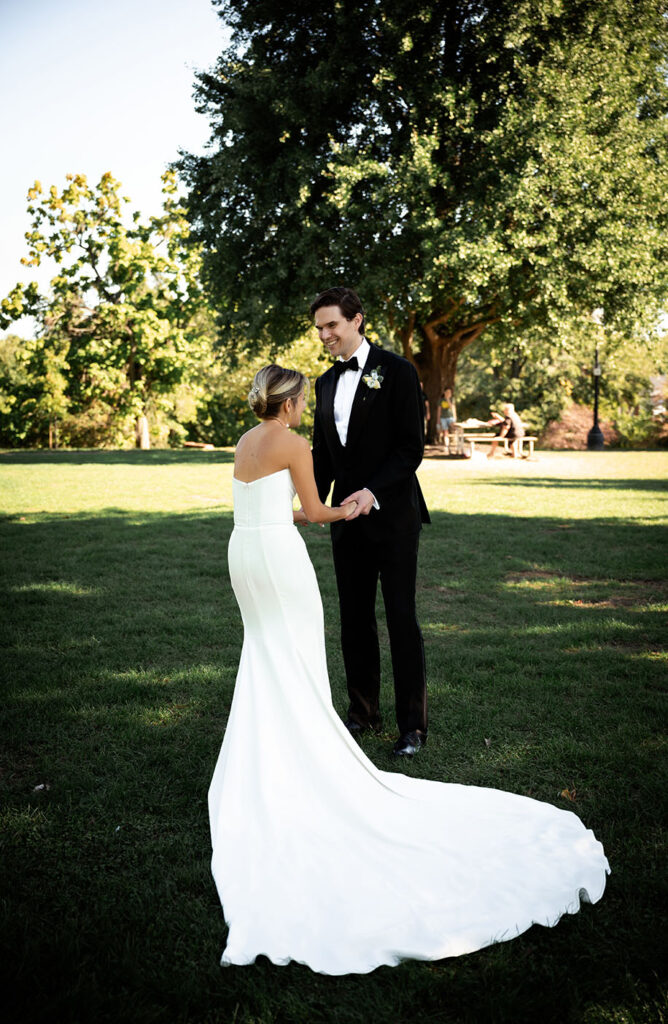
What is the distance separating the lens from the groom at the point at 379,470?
450 centimetres

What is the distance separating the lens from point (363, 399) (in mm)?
4547

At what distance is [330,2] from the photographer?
22.2m

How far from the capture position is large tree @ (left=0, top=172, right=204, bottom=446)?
39531 millimetres

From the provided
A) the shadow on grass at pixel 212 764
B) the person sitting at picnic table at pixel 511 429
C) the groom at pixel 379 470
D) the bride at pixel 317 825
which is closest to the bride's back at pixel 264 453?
the bride at pixel 317 825

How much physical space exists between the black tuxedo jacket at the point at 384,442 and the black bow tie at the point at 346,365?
5cm

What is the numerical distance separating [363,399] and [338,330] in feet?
1.46

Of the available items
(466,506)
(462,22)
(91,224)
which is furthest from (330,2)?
(91,224)

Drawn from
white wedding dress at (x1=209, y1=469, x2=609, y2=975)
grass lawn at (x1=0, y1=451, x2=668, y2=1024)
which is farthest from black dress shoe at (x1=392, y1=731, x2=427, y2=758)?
white wedding dress at (x1=209, y1=469, x2=609, y2=975)

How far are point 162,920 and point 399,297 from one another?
24.1m

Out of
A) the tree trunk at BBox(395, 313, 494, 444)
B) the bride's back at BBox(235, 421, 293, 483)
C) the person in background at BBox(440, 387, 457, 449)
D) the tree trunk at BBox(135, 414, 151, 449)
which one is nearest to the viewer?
the bride's back at BBox(235, 421, 293, 483)

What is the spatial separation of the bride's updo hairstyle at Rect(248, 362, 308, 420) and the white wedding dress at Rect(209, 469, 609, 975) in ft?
1.15

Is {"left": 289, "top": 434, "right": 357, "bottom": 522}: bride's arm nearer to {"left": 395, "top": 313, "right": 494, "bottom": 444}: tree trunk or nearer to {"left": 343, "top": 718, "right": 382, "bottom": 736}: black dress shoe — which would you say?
{"left": 343, "top": 718, "right": 382, "bottom": 736}: black dress shoe

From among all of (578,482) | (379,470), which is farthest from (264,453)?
(578,482)

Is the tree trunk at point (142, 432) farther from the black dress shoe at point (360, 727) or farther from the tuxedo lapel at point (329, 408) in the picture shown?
the black dress shoe at point (360, 727)
